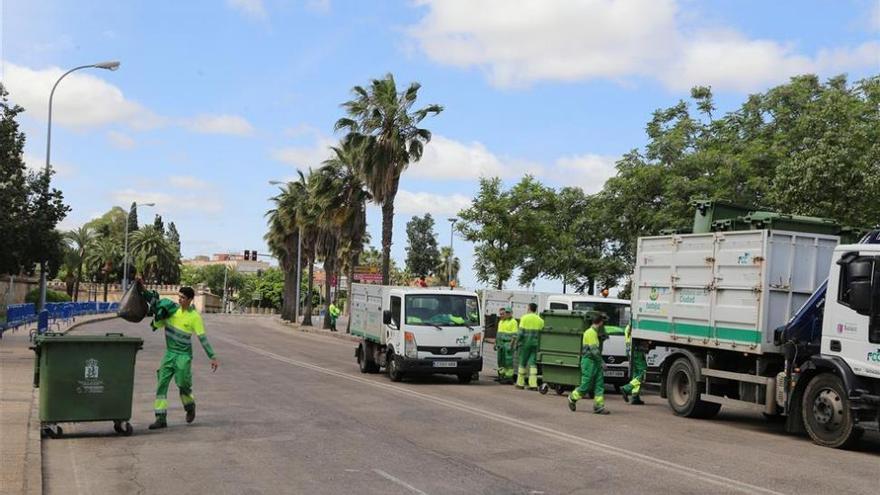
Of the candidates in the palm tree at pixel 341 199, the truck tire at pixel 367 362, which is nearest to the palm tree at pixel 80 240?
the palm tree at pixel 341 199

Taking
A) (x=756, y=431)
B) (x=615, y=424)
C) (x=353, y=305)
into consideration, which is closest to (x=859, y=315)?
(x=756, y=431)

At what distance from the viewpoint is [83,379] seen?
446 inches

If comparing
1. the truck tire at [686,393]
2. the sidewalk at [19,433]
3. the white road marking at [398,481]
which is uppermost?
the truck tire at [686,393]

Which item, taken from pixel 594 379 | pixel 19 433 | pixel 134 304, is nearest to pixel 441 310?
pixel 594 379

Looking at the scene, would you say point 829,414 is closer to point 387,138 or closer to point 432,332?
point 432,332

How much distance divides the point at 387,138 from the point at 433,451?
31.2 m

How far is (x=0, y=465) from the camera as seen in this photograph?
29.5ft

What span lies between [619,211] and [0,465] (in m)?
32.9

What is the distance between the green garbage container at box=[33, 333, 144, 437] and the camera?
11.2 metres

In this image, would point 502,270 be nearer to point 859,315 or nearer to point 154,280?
point 859,315

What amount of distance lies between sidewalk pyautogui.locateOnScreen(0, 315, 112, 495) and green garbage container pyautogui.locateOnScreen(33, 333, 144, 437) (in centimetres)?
43

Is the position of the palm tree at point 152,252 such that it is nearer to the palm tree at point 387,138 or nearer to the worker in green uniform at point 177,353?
the palm tree at point 387,138

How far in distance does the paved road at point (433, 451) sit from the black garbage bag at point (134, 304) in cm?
152

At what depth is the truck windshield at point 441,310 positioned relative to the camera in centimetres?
2106
